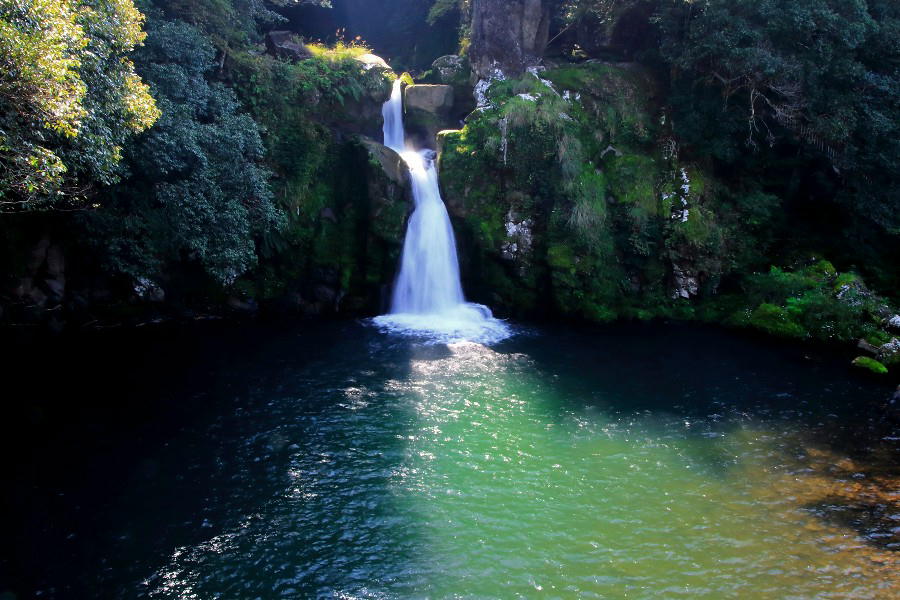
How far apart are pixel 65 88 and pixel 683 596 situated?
1326 centimetres

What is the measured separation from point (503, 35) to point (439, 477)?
2264cm

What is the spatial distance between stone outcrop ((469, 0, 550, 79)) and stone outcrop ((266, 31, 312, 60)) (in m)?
8.33

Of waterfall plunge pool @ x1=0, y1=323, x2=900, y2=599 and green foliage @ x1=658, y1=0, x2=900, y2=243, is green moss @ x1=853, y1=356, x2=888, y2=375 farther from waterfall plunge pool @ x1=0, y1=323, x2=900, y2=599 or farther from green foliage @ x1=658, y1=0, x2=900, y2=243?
green foliage @ x1=658, y1=0, x2=900, y2=243

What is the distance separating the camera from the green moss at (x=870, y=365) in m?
16.3

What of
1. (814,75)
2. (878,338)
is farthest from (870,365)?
(814,75)

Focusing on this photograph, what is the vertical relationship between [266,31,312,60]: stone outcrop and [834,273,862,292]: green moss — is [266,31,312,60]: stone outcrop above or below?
above

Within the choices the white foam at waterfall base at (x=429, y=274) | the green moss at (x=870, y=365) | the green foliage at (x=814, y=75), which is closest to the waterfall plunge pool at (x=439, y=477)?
the green moss at (x=870, y=365)

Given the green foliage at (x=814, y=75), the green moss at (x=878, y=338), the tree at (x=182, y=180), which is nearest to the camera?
the tree at (x=182, y=180)

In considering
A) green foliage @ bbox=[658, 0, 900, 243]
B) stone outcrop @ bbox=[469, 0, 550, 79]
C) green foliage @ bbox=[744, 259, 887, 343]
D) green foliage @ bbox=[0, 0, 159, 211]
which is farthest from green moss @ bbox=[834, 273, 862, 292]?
green foliage @ bbox=[0, 0, 159, 211]

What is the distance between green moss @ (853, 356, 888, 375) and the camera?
16309 millimetres

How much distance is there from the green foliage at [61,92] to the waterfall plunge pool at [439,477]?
547cm

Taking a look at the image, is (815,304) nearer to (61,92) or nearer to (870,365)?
(870,365)

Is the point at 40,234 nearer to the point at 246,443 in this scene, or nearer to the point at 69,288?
Result: the point at 69,288

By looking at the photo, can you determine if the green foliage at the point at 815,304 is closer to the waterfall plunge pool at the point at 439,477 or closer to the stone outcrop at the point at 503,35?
the waterfall plunge pool at the point at 439,477
